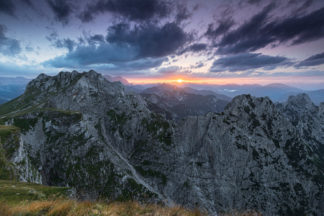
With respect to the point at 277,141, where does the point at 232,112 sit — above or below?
above

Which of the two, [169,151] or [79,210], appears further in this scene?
[169,151]

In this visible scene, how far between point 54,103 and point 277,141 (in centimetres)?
20654

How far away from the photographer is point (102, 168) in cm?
7925

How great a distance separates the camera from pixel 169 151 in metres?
118

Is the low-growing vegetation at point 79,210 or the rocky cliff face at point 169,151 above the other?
the low-growing vegetation at point 79,210

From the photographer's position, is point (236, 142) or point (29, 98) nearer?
point (236, 142)

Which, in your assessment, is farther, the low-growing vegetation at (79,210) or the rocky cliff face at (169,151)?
the rocky cliff face at (169,151)

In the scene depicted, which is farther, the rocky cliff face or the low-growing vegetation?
the rocky cliff face

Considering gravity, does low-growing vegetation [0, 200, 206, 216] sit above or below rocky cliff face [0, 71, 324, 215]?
above

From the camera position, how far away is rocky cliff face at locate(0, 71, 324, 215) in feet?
257

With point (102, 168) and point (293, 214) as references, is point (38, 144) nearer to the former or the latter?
point (102, 168)

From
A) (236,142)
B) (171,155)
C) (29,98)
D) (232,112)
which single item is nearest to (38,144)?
(171,155)

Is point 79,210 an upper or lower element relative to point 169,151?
upper

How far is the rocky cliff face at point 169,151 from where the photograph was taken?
7831 cm
